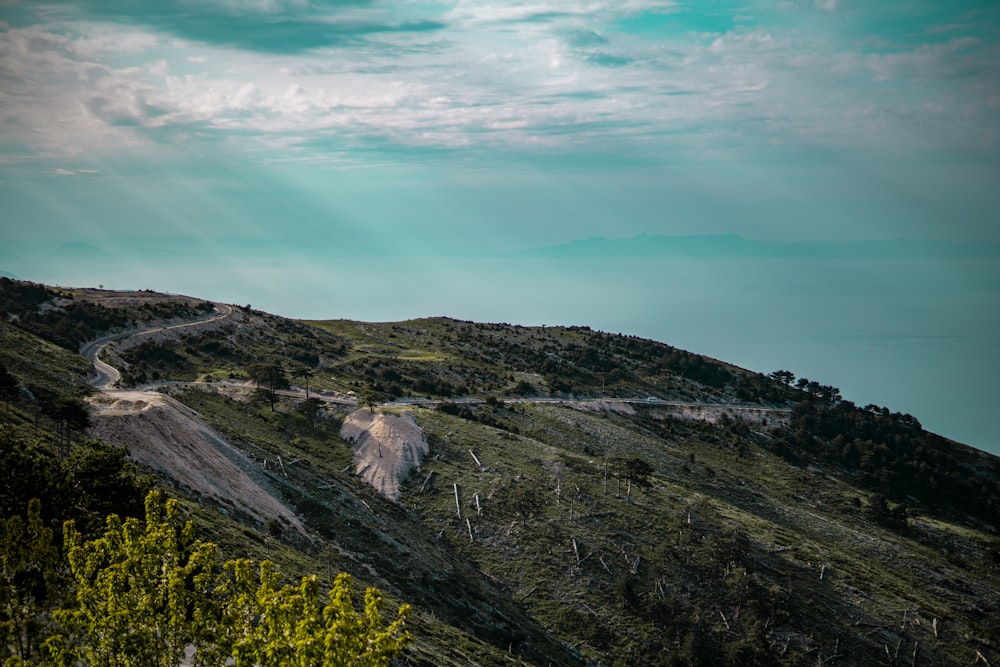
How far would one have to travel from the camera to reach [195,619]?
623 inches

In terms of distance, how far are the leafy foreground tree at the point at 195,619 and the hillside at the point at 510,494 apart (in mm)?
11864

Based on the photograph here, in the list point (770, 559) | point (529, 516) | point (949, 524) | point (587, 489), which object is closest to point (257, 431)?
point (529, 516)

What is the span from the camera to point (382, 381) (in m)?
96.5

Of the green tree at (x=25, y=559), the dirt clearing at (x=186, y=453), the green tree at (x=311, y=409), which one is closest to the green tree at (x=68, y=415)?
the dirt clearing at (x=186, y=453)

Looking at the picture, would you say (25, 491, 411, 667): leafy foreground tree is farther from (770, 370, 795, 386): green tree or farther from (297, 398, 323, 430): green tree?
(770, 370, 795, 386): green tree

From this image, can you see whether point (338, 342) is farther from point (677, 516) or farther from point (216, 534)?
point (216, 534)

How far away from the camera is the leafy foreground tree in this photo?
46.3 ft

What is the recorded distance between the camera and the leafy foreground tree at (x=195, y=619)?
14.1 m

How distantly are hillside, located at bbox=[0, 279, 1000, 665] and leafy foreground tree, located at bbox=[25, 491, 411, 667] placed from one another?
38.9ft

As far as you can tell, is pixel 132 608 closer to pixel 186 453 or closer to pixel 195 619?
pixel 195 619

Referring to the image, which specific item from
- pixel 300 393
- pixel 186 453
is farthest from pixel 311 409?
pixel 186 453

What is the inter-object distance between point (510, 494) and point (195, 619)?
46.3m

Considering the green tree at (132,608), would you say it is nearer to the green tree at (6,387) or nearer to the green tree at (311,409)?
the green tree at (6,387)

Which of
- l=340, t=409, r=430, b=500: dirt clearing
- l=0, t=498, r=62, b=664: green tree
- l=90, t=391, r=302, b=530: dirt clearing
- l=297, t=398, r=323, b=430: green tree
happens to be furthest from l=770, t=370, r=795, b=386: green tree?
l=0, t=498, r=62, b=664: green tree
